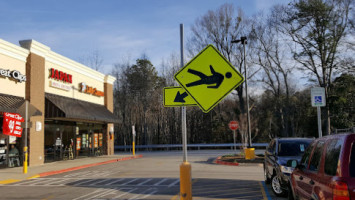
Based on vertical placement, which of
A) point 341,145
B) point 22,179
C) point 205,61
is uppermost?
point 205,61

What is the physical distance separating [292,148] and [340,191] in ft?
21.8

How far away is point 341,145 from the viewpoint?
390cm

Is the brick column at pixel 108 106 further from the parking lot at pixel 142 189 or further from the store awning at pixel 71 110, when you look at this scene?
the parking lot at pixel 142 189

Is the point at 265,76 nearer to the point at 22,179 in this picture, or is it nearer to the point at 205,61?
the point at 22,179

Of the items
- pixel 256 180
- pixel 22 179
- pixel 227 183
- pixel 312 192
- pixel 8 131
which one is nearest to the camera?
pixel 312 192

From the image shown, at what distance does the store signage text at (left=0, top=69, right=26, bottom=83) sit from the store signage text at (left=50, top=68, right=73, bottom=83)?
2921 mm

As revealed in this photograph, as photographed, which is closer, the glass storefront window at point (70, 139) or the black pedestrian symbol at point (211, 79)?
the black pedestrian symbol at point (211, 79)

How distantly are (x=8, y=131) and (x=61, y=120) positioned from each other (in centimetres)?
722

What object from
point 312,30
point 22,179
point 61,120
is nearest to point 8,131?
point 22,179

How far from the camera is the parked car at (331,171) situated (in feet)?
11.7

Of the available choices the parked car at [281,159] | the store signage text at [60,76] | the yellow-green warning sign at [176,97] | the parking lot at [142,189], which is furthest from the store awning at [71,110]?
the yellow-green warning sign at [176,97]

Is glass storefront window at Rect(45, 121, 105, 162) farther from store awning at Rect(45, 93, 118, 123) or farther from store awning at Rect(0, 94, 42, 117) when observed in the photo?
store awning at Rect(0, 94, 42, 117)

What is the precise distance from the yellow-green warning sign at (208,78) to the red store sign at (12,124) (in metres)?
14.2

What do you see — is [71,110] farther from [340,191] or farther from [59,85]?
[340,191]
